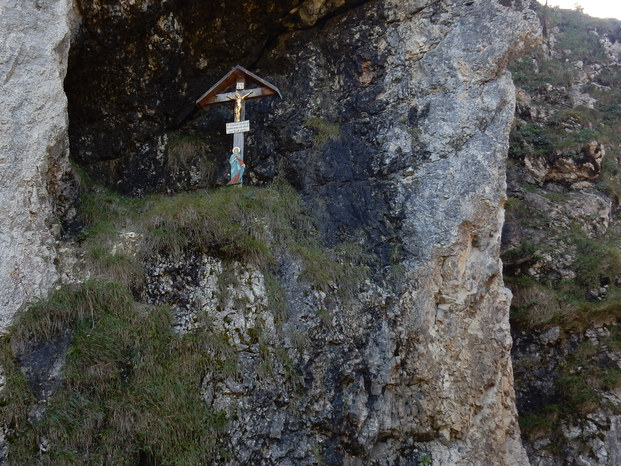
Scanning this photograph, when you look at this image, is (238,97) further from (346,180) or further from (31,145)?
(31,145)

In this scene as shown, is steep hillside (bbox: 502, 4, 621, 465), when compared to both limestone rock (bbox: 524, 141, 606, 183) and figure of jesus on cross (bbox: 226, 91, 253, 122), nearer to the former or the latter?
limestone rock (bbox: 524, 141, 606, 183)

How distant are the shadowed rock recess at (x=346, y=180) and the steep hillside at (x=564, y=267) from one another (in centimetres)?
212

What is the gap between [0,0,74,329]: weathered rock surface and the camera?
5762mm

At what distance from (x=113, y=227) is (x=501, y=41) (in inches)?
221

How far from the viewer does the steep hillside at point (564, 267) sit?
26.4 ft

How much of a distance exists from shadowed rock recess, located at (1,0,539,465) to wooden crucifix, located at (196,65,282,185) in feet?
1.83

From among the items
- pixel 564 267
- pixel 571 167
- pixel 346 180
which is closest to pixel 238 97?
pixel 346 180

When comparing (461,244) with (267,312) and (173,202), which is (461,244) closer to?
(267,312)

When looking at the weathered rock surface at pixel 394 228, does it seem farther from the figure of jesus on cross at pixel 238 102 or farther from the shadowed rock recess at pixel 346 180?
the figure of jesus on cross at pixel 238 102

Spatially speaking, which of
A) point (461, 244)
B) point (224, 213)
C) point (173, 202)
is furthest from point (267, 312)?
point (461, 244)

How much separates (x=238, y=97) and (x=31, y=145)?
2.87 m

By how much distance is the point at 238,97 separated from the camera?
7.90m

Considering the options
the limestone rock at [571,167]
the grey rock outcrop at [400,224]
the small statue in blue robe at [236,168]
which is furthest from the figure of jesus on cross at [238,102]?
the limestone rock at [571,167]

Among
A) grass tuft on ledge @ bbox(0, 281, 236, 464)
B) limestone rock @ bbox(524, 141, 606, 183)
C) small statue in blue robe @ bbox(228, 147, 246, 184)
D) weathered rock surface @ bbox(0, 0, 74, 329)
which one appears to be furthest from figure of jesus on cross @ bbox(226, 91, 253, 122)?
limestone rock @ bbox(524, 141, 606, 183)
